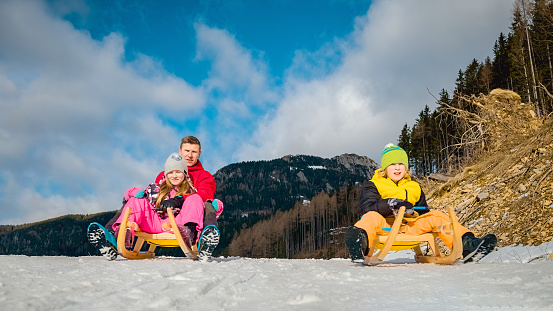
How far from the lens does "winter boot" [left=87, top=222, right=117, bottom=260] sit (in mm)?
3150

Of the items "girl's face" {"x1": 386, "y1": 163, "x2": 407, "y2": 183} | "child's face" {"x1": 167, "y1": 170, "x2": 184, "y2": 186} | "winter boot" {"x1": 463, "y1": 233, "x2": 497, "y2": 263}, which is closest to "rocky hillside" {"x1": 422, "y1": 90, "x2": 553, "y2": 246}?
"winter boot" {"x1": 463, "y1": 233, "x2": 497, "y2": 263}

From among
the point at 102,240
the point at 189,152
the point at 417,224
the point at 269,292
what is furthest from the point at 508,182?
the point at 102,240

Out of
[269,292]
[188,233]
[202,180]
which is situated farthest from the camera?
[202,180]

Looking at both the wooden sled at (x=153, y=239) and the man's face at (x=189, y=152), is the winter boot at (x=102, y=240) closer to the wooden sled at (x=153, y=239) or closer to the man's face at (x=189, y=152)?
the wooden sled at (x=153, y=239)

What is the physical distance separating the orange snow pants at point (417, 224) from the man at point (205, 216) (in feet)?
4.69

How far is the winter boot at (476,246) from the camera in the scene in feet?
8.95

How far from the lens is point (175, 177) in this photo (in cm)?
385

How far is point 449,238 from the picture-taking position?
9.70 ft

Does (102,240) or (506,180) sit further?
(506,180)

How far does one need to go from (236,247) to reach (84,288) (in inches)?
2827

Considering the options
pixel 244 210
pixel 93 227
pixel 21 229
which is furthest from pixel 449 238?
pixel 21 229

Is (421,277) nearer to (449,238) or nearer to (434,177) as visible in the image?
(449,238)

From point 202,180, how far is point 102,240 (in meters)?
1.43

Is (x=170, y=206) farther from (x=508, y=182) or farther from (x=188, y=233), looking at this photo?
(x=508, y=182)
